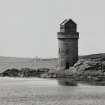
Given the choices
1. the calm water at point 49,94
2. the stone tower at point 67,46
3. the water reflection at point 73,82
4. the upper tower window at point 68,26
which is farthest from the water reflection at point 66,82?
the upper tower window at point 68,26

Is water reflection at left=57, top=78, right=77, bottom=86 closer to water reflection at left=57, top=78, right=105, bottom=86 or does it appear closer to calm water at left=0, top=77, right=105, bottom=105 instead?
water reflection at left=57, top=78, right=105, bottom=86

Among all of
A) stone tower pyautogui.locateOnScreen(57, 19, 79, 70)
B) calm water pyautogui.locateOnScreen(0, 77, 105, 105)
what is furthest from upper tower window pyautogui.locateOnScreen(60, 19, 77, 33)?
calm water pyautogui.locateOnScreen(0, 77, 105, 105)

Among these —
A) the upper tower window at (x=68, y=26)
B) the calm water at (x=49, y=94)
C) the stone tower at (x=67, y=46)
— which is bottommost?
the calm water at (x=49, y=94)

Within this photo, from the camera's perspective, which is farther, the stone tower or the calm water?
the stone tower

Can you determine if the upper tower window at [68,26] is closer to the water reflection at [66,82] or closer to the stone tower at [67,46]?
the stone tower at [67,46]

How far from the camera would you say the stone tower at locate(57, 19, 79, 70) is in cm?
4922

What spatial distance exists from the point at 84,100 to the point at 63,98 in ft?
5.43

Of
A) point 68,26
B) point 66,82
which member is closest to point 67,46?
point 68,26

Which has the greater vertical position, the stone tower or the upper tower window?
the upper tower window

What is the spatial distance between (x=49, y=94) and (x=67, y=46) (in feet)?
48.4

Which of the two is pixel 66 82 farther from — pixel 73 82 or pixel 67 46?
pixel 67 46

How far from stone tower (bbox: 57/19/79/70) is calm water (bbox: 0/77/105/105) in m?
6.13

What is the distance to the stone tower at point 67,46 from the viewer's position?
4922cm

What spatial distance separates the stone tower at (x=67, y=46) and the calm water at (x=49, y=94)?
6134mm
